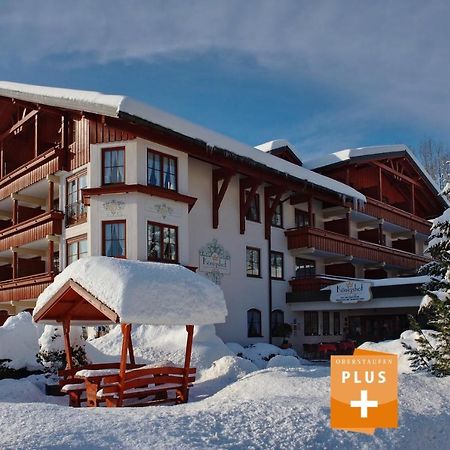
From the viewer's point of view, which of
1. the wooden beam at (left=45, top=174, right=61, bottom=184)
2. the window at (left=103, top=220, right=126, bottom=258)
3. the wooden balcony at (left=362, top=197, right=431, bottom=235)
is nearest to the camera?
the window at (left=103, top=220, right=126, bottom=258)

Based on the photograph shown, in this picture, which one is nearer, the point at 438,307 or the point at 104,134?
the point at 438,307

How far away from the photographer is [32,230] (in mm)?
25391

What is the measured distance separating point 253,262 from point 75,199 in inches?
329

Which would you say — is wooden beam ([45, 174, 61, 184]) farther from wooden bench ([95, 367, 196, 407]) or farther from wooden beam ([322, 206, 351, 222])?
wooden beam ([322, 206, 351, 222])

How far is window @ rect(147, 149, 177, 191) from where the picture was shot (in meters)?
22.5

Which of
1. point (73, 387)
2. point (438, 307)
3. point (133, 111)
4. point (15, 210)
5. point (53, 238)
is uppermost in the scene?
point (133, 111)

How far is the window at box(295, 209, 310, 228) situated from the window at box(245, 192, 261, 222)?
339cm

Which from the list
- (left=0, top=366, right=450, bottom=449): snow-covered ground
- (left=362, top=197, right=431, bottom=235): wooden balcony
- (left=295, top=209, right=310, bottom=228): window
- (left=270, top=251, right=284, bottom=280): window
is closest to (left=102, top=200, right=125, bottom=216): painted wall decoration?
(left=270, top=251, right=284, bottom=280): window

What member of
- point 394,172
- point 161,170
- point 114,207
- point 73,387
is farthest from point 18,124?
point 394,172

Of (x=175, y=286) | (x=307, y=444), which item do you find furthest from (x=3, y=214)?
(x=307, y=444)

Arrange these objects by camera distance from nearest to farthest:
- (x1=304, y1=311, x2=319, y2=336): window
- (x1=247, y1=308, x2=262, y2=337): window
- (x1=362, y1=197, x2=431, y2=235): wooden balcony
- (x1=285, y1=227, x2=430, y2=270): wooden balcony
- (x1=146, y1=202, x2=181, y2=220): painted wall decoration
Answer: (x1=146, y1=202, x2=181, y2=220): painted wall decoration < (x1=247, y1=308, x2=262, y2=337): window < (x1=285, y1=227, x2=430, y2=270): wooden balcony < (x1=304, y1=311, x2=319, y2=336): window < (x1=362, y1=197, x2=431, y2=235): wooden balcony

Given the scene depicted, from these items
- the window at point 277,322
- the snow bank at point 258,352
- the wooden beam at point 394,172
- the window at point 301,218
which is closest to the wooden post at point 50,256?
the snow bank at point 258,352

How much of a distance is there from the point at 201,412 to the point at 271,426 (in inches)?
41.3

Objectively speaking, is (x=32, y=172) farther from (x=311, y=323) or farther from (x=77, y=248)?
(x=311, y=323)
